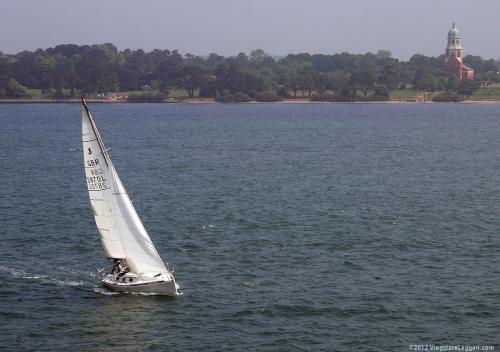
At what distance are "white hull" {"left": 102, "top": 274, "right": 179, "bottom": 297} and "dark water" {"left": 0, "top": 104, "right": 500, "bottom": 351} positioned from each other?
57 centimetres

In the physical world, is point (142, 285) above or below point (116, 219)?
below

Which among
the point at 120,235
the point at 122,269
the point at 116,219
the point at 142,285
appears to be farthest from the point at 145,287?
the point at 116,219

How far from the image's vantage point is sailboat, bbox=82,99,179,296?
167 ft

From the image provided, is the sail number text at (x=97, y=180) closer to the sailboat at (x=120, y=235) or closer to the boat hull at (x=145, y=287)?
the sailboat at (x=120, y=235)

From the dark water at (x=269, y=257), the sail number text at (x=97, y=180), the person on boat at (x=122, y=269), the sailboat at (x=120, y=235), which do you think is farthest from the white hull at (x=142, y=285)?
the sail number text at (x=97, y=180)

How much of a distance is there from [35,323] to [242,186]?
162 ft

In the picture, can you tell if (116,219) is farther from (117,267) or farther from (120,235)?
(117,267)

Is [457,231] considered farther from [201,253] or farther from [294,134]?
[294,134]

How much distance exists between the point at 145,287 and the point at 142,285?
216 mm

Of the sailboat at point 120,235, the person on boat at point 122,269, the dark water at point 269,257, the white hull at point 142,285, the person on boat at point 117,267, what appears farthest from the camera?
the person on boat at point 117,267

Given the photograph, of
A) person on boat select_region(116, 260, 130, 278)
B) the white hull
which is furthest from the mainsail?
the white hull

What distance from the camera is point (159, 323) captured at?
153 ft

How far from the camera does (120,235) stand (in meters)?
52.2

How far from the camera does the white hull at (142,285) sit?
5044 cm
